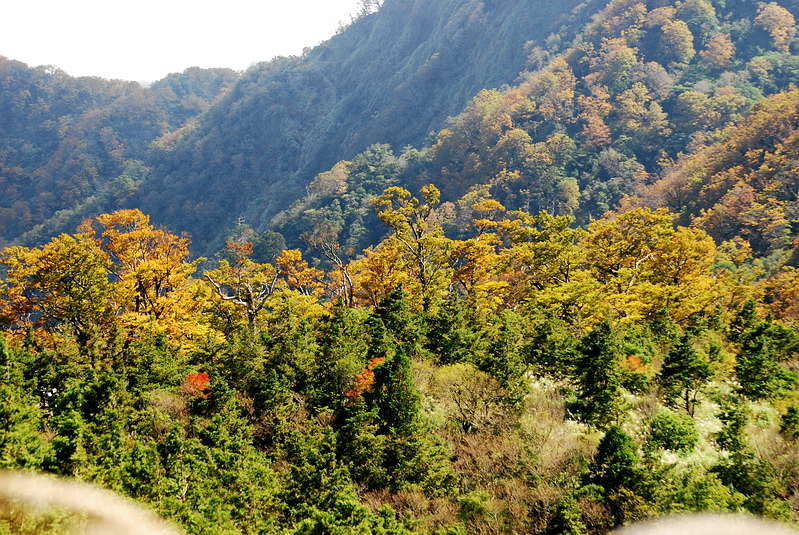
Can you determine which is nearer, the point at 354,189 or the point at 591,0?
the point at 354,189

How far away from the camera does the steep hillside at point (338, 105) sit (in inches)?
5281

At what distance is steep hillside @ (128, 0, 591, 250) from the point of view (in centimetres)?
13412

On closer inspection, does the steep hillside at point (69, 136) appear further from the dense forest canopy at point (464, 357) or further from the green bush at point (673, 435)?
the green bush at point (673, 435)

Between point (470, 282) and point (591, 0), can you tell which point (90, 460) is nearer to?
point (470, 282)

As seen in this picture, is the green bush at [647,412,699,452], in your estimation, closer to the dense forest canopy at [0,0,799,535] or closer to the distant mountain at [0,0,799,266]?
the dense forest canopy at [0,0,799,535]

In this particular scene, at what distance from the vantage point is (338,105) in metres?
157

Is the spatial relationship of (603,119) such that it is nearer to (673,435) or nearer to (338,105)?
(673,435)

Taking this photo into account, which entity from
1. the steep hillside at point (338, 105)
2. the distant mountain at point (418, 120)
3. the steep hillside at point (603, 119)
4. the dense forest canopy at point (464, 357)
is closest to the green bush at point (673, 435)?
the dense forest canopy at point (464, 357)

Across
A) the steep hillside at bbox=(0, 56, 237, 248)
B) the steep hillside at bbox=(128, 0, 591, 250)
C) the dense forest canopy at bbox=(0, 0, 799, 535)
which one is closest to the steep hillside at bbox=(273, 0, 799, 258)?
the dense forest canopy at bbox=(0, 0, 799, 535)

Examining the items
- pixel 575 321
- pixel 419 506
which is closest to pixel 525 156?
pixel 575 321

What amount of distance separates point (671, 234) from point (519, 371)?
2363 cm

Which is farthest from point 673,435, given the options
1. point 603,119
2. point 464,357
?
point 603,119

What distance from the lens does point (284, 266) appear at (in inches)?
1419

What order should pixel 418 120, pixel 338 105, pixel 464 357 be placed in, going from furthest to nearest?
pixel 338 105, pixel 418 120, pixel 464 357
